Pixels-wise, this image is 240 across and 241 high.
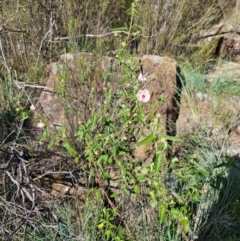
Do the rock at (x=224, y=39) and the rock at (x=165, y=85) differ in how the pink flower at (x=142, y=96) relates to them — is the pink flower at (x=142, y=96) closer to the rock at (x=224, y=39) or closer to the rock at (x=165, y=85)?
the rock at (x=165, y=85)

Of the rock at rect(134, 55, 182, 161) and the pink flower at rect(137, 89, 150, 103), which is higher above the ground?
the pink flower at rect(137, 89, 150, 103)

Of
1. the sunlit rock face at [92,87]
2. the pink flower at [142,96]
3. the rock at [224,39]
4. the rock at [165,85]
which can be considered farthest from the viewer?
the rock at [224,39]

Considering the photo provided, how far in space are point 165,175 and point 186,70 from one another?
5.47ft

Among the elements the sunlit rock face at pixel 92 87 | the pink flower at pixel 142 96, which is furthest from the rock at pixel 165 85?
the pink flower at pixel 142 96

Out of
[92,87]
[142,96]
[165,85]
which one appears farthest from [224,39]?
[142,96]

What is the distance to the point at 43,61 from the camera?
12.0 ft

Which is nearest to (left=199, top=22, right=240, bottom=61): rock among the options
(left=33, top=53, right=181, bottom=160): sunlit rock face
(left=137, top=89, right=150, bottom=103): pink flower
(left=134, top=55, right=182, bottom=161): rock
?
(left=134, top=55, right=182, bottom=161): rock

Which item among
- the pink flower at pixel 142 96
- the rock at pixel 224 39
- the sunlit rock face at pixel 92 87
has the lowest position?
the rock at pixel 224 39

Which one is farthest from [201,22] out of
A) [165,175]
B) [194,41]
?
[165,175]

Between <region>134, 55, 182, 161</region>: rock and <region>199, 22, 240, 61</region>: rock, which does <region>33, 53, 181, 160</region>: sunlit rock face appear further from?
<region>199, 22, 240, 61</region>: rock

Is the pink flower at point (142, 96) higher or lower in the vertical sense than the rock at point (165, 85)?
higher

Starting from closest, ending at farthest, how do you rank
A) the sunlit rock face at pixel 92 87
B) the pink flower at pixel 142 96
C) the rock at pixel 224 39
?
1. the pink flower at pixel 142 96
2. the sunlit rock face at pixel 92 87
3. the rock at pixel 224 39

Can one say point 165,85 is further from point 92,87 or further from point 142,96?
point 142,96

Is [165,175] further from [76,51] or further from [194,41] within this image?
[194,41]
